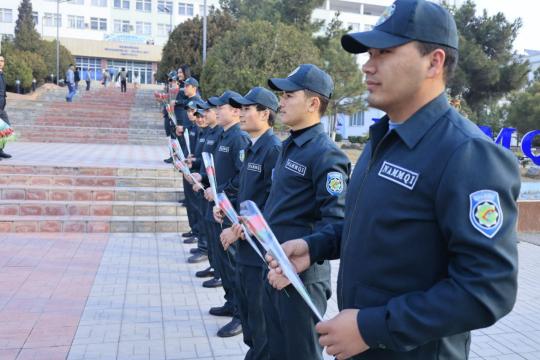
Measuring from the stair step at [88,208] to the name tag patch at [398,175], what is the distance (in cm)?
708

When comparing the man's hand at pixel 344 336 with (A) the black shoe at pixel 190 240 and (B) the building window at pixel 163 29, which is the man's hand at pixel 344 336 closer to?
(A) the black shoe at pixel 190 240

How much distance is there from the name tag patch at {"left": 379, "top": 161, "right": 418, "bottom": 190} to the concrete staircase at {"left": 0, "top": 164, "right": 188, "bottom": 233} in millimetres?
6733

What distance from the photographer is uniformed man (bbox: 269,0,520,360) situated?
4.00ft

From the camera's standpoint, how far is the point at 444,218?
1279 mm

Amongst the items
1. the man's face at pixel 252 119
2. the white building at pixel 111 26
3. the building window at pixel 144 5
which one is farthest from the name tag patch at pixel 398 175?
the building window at pixel 144 5

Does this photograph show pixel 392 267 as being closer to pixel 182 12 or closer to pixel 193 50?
pixel 193 50

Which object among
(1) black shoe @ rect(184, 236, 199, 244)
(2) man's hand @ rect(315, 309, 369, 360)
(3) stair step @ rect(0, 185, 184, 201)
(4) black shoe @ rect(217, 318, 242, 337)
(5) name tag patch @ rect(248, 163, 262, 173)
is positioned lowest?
(1) black shoe @ rect(184, 236, 199, 244)

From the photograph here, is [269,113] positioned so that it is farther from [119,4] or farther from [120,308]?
[119,4]

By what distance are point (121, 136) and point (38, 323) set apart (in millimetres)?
14576

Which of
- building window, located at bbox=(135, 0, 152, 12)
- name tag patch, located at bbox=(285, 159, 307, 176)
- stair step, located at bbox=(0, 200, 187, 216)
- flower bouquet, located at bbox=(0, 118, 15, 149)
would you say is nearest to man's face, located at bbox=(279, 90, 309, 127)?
name tag patch, located at bbox=(285, 159, 307, 176)

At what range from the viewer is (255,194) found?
3.31 metres

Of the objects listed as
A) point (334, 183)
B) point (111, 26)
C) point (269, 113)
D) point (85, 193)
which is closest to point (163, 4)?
point (111, 26)

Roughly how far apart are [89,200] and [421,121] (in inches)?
307

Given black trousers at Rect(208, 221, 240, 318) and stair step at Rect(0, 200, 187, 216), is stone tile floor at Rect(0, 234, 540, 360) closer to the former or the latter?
black trousers at Rect(208, 221, 240, 318)
